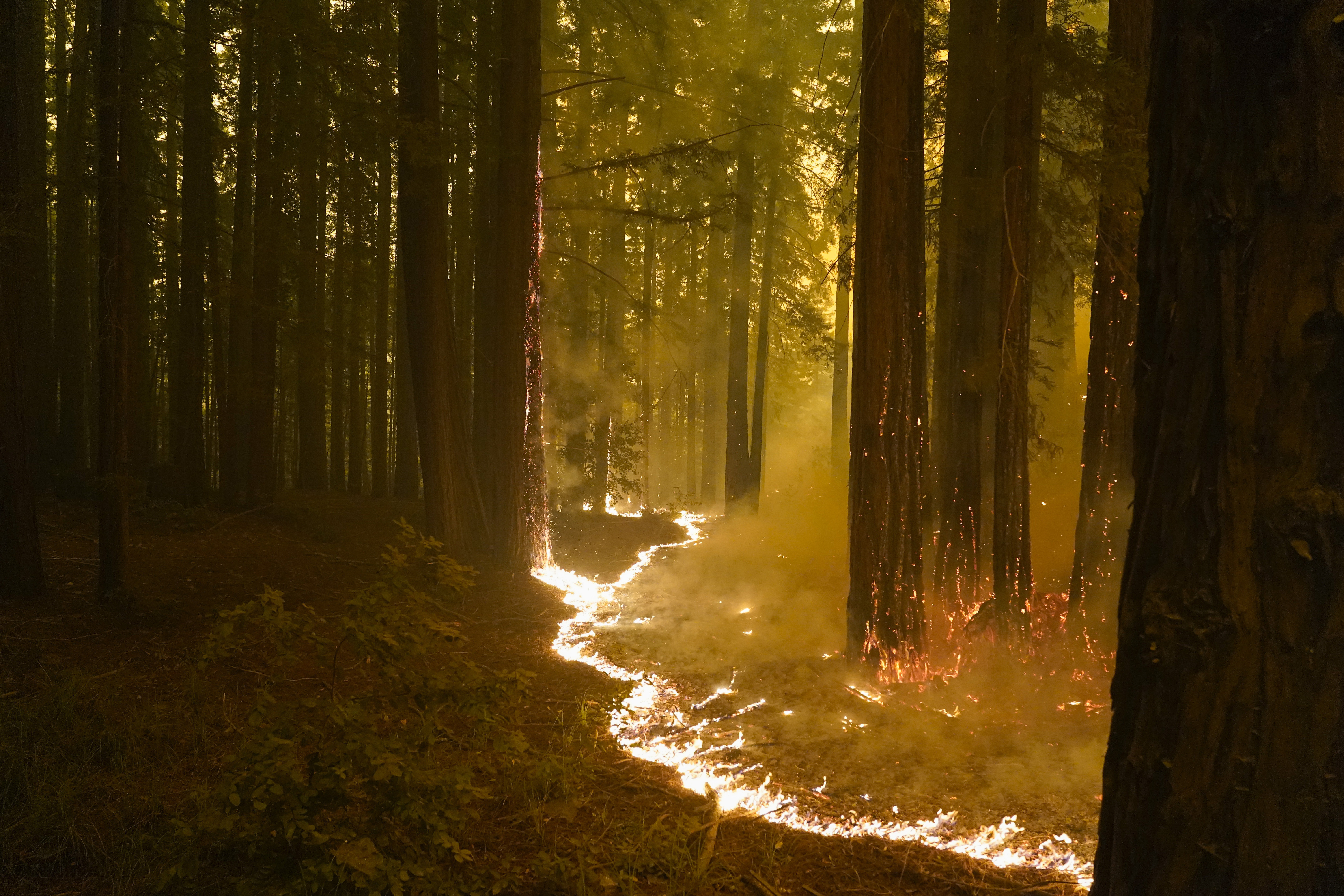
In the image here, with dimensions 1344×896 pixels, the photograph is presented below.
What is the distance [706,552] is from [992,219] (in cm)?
788

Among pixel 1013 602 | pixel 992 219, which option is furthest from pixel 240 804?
pixel 992 219

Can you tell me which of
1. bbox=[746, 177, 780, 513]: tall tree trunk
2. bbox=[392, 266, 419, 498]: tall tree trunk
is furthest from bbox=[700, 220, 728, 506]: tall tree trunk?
bbox=[392, 266, 419, 498]: tall tree trunk

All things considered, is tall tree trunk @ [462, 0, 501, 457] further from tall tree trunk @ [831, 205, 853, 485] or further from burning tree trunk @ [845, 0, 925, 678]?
tall tree trunk @ [831, 205, 853, 485]

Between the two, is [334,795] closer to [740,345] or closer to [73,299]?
[73,299]

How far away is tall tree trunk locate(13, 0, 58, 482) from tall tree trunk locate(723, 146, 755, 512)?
38.2 ft

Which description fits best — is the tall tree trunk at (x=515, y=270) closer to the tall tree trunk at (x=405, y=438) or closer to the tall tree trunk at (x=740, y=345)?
the tall tree trunk at (x=405, y=438)

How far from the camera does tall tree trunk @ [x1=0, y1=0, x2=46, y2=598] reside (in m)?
6.46

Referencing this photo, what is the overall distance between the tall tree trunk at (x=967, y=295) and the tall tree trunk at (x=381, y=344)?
1031 cm

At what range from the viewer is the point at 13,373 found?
6.52m

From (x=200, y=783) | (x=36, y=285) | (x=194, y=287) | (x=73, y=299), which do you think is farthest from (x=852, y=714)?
(x=73, y=299)

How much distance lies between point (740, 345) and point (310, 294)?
8470 millimetres

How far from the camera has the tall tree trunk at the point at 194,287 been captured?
992 cm

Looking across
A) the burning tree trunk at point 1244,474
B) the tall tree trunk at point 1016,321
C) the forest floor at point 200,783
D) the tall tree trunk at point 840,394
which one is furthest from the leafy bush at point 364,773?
the tall tree trunk at point 840,394

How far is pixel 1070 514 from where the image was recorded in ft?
40.8
